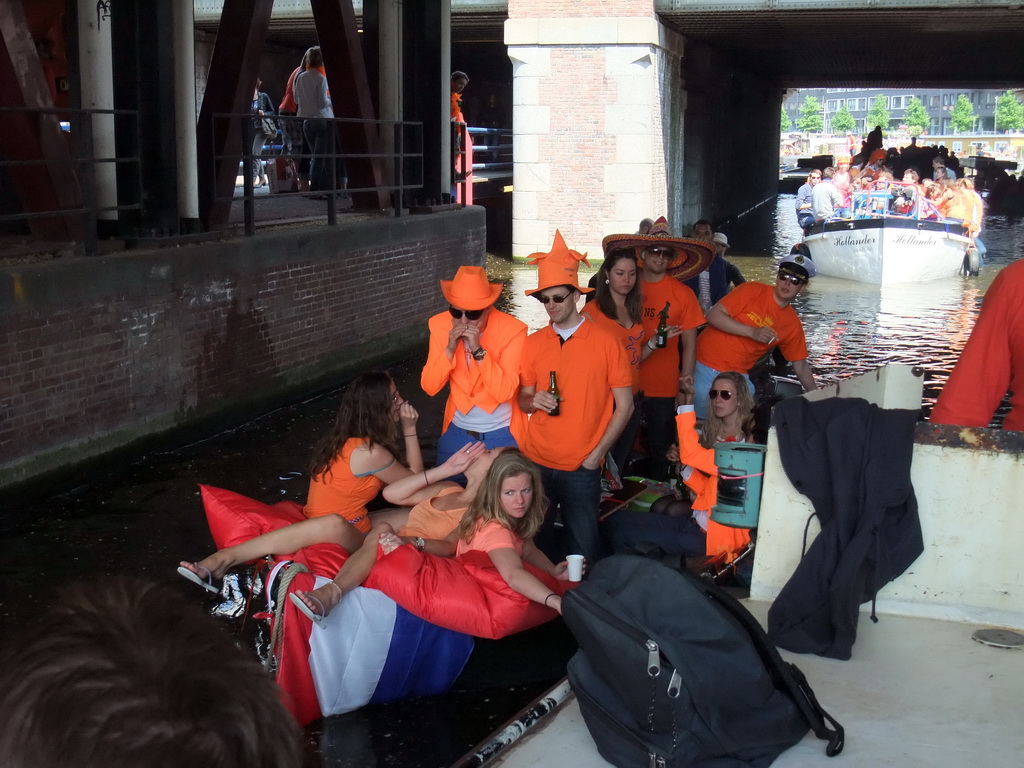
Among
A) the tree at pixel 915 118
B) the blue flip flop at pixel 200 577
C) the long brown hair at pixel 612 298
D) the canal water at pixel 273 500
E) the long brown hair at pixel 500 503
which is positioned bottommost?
the canal water at pixel 273 500

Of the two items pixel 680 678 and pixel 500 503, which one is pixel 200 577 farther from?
pixel 680 678

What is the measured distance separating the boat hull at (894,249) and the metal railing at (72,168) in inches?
555

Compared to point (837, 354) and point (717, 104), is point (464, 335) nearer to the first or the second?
point (837, 354)

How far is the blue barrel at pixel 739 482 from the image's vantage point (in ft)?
15.7

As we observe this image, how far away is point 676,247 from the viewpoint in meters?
8.34

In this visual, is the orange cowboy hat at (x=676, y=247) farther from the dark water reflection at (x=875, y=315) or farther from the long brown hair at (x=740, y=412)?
→ the dark water reflection at (x=875, y=315)

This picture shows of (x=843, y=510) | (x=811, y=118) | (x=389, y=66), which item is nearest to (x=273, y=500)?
(x=843, y=510)

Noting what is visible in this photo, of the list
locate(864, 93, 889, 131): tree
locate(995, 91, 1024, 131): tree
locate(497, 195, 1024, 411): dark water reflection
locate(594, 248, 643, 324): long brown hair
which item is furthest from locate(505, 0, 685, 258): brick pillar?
locate(864, 93, 889, 131): tree

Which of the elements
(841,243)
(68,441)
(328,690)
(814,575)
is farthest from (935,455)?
(841,243)

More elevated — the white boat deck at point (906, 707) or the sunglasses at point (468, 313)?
the sunglasses at point (468, 313)

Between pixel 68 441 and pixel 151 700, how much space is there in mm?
8014

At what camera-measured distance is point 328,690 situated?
4.96m

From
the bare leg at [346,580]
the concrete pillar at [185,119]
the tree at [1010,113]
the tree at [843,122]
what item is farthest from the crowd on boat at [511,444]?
the tree at [843,122]

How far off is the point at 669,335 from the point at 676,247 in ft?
2.87
